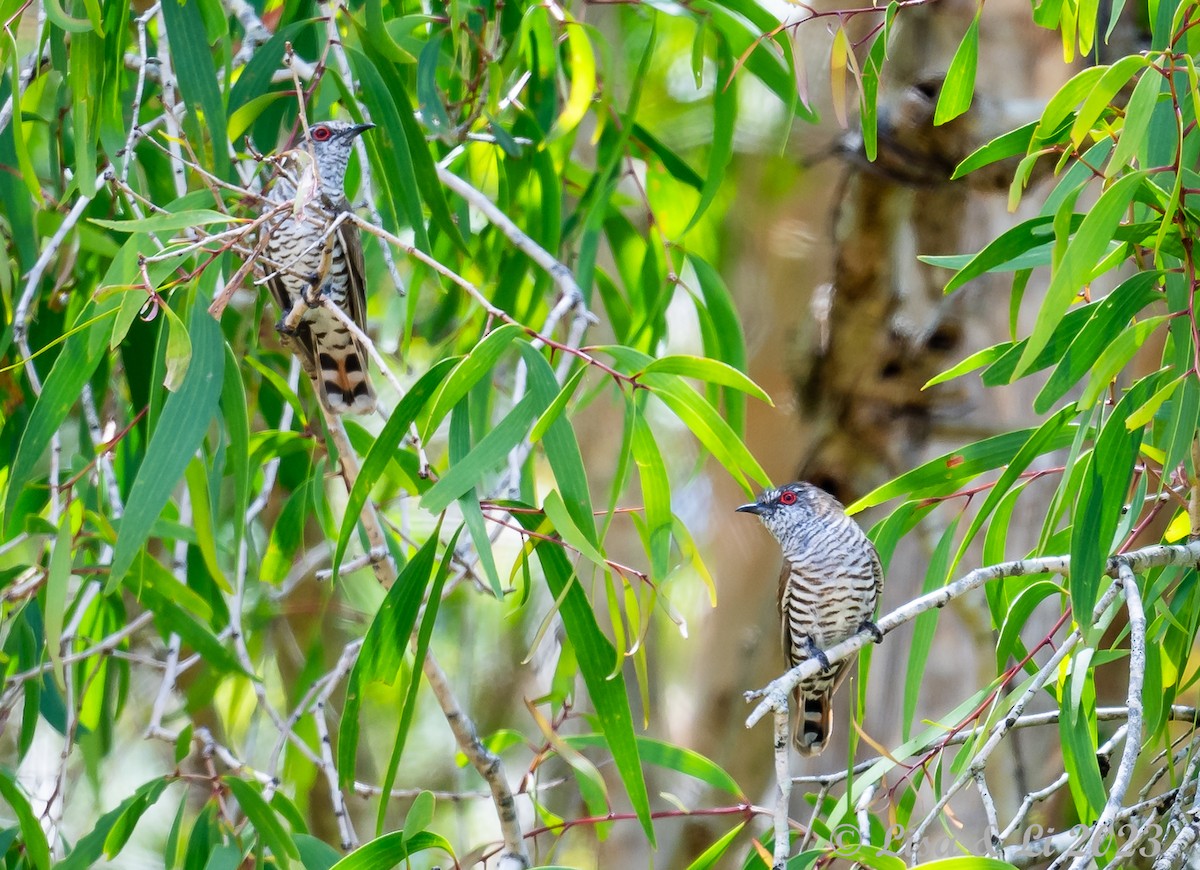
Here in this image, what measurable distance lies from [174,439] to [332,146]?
1.30 metres

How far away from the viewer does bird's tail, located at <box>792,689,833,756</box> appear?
125 inches

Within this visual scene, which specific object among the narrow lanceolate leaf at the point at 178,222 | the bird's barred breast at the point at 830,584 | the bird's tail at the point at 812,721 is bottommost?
the bird's tail at the point at 812,721

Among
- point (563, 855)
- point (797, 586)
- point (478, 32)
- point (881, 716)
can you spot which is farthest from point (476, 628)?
point (478, 32)

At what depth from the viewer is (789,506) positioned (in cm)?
322

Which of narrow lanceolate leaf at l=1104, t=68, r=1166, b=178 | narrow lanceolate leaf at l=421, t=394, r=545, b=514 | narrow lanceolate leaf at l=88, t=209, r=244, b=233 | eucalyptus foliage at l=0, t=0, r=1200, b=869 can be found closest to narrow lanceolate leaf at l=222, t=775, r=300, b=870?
eucalyptus foliage at l=0, t=0, r=1200, b=869

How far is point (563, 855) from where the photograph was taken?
5.39 meters

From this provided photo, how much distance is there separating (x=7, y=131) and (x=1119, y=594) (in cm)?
247

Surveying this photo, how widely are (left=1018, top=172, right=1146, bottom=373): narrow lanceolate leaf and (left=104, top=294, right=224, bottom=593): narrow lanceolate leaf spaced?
3.77 ft

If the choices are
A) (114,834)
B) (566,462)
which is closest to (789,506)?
(566,462)

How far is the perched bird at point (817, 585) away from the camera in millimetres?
2965

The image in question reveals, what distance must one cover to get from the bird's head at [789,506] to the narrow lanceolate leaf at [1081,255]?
1626 millimetres

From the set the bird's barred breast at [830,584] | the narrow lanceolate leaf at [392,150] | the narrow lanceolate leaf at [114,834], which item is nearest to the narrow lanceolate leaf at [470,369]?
the narrow lanceolate leaf at [392,150]

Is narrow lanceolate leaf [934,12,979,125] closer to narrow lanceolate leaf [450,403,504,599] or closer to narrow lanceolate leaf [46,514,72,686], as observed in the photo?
narrow lanceolate leaf [450,403,504,599]

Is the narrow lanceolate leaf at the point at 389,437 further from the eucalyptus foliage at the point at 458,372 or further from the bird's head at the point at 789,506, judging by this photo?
the bird's head at the point at 789,506
